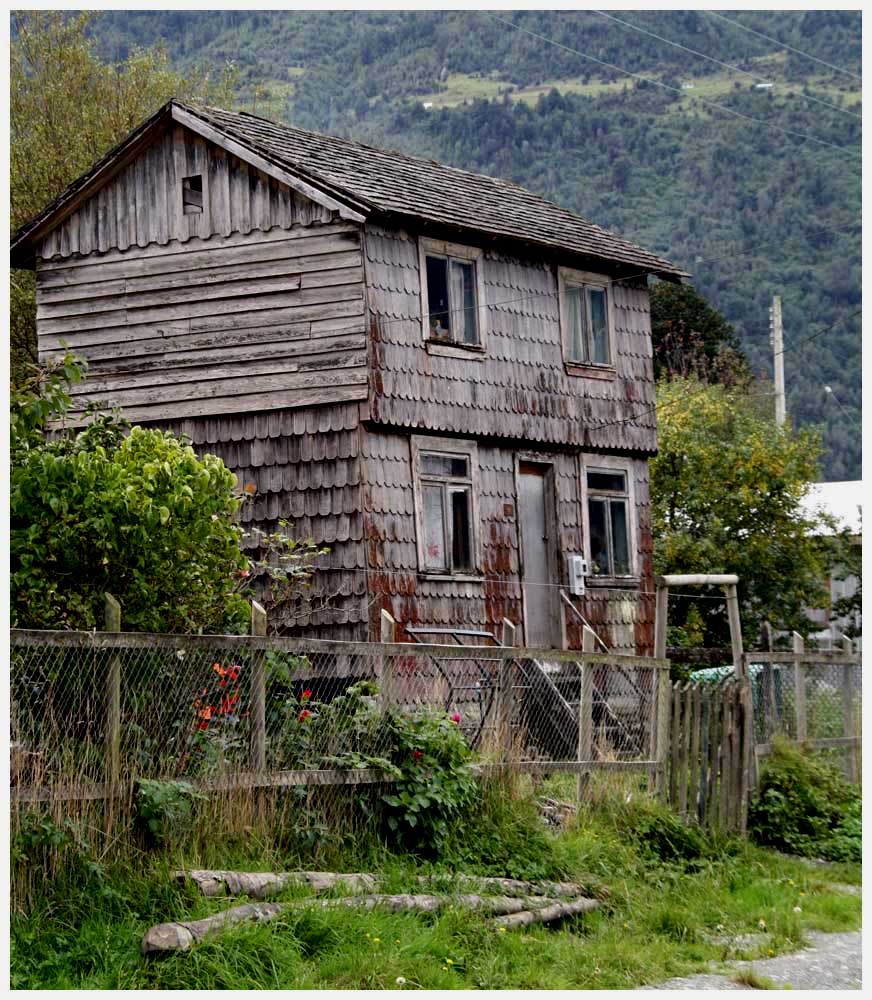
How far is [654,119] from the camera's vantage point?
4198 inches

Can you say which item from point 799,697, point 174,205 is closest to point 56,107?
point 174,205

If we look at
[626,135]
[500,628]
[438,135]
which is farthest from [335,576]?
[438,135]

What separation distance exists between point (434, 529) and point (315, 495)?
1.72 m

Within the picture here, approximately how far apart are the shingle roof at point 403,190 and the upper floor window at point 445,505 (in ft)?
9.84

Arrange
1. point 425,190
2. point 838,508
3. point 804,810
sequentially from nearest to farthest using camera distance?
point 804,810 < point 425,190 < point 838,508

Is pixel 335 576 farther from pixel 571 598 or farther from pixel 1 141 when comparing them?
pixel 1 141

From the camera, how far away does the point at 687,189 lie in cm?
9512

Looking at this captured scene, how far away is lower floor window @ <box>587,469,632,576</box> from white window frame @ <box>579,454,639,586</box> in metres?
0.03

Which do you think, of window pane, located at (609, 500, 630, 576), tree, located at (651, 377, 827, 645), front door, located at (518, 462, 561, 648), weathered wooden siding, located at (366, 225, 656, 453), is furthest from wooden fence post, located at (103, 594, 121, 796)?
tree, located at (651, 377, 827, 645)

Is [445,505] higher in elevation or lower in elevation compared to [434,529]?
higher

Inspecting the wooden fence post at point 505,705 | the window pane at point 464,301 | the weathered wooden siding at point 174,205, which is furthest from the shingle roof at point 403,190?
the wooden fence post at point 505,705

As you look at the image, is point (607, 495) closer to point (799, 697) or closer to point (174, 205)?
point (799, 697)

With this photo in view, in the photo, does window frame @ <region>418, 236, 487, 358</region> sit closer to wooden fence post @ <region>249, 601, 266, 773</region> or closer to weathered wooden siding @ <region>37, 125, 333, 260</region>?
weathered wooden siding @ <region>37, 125, 333, 260</region>

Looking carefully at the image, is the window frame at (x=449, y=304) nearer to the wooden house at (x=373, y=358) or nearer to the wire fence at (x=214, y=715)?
the wooden house at (x=373, y=358)
